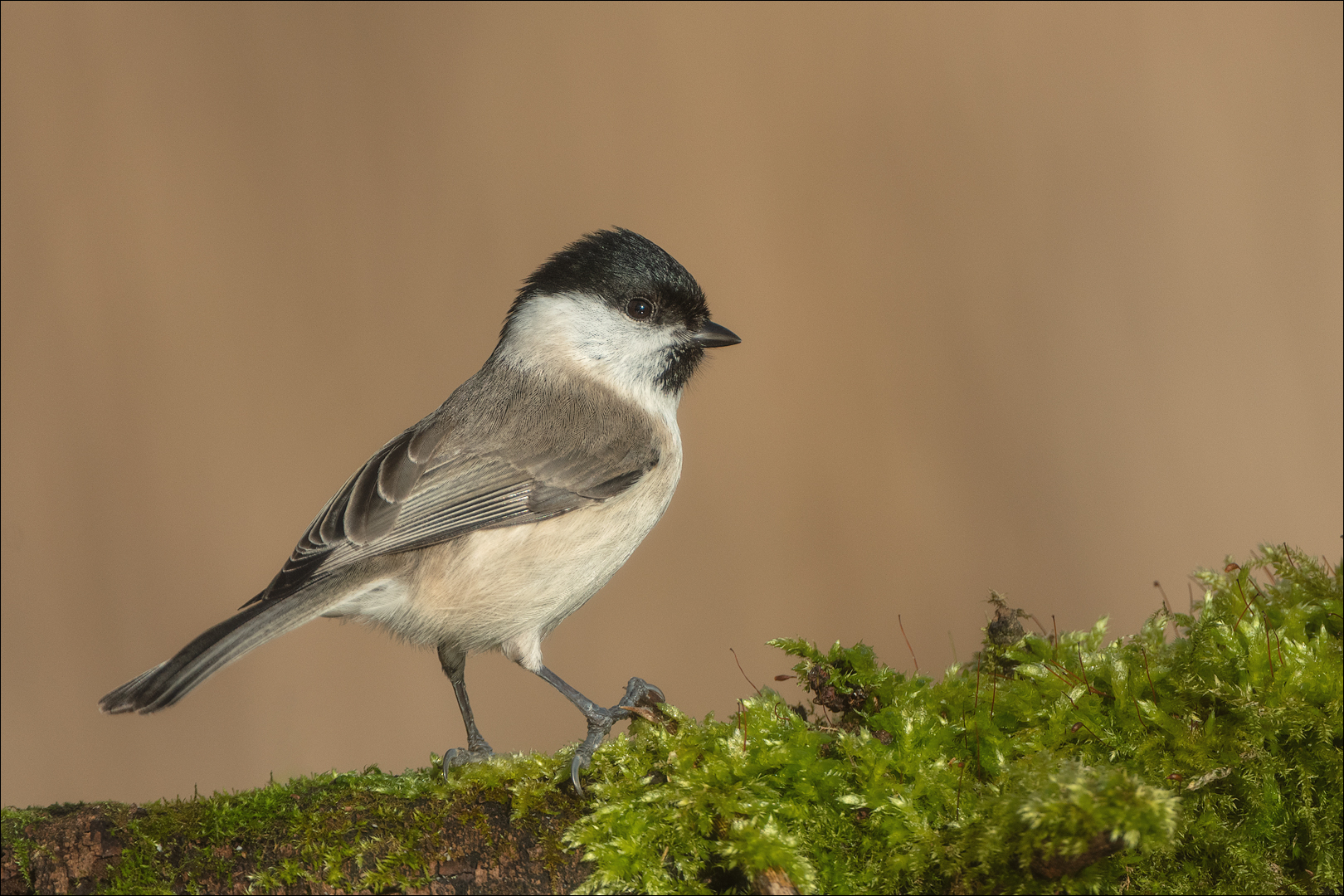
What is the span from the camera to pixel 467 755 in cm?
134

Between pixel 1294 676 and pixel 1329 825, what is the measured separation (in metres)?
0.15

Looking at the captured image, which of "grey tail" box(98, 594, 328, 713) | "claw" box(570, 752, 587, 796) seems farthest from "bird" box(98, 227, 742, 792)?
"claw" box(570, 752, 587, 796)

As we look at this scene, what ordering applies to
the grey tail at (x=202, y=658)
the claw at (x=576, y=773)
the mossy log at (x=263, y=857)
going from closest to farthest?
the mossy log at (x=263, y=857), the claw at (x=576, y=773), the grey tail at (x=202, y=658)

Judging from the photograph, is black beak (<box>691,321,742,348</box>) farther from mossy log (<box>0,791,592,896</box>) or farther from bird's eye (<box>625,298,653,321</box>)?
mossy log (<box>0,791,592,896</box>)

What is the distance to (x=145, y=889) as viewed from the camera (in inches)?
34.4

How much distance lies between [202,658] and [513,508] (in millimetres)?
483

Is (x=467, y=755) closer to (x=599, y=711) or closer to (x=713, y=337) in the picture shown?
(x=599, y=711)

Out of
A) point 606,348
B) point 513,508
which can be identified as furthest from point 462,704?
point 606,348

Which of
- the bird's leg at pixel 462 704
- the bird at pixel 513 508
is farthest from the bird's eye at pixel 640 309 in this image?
the bird's leg at pixel 462 704

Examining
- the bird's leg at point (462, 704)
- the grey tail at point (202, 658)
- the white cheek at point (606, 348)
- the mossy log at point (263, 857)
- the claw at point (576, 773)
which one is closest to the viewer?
the mossy log at point (263, 857)

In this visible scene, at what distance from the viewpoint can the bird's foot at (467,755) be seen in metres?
1.27

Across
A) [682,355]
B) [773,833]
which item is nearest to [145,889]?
[773,833]

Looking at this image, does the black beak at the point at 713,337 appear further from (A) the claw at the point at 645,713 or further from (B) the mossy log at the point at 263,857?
(B) the mossy log at the point at 263,857

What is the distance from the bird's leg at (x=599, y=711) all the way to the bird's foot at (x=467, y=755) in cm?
14
